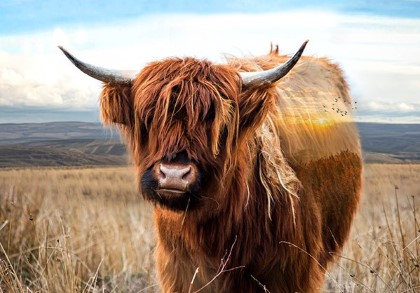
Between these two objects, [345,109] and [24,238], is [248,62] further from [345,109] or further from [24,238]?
[24,238]

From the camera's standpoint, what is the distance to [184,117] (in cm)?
440

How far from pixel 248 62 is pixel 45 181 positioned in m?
4.18

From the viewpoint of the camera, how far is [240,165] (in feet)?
15.5

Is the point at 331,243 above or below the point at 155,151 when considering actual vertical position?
below

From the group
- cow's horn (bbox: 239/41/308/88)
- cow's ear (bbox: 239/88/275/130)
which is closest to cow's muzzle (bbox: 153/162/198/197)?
cow's ear (bbox: 239/88/275/130)

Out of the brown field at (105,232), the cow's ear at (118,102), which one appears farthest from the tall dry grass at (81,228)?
the cow's ear at (118,102)

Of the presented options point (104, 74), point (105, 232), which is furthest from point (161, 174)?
point (105, 232)

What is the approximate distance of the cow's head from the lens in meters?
4.24

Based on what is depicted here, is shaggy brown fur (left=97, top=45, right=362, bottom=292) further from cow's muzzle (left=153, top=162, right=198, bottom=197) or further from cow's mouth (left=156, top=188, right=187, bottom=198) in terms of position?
cow's mouth (left=156, top=188, right=187, bottom=198)

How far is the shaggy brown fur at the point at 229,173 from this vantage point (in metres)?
4.45

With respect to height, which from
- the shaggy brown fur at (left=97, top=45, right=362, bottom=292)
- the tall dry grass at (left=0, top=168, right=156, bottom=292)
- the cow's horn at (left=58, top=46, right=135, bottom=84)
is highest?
the cow's horn at (left=58, top=46, right=135, bottom=84)

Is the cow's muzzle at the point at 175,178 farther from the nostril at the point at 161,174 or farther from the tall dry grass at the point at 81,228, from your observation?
the tall dry grass at the point at 81,228

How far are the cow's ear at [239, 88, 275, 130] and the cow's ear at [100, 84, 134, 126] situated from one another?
31.3 inches

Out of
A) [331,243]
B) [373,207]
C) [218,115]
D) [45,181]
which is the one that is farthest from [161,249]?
[373,207]
